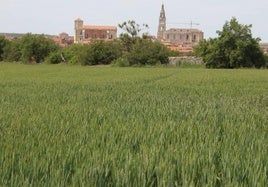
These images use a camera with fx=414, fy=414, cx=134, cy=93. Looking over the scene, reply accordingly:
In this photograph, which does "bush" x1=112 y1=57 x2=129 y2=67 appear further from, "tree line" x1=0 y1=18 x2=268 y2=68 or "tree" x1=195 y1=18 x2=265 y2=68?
"tree" x1=195 y1=18 x2=265 y2=68

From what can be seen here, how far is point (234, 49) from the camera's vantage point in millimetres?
45312

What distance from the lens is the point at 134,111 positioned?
268 inches

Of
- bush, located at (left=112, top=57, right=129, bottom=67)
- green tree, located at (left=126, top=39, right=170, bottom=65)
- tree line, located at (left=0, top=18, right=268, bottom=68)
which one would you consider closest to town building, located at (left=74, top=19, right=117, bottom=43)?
tree line, located at (left=0, top=18, right=268, bottom=68)

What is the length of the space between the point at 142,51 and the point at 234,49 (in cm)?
1169

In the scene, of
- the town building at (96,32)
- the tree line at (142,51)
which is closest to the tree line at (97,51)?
the tree line at (142,51)

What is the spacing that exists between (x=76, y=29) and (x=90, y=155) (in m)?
171

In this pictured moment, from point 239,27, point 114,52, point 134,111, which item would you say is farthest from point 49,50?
point 134,111

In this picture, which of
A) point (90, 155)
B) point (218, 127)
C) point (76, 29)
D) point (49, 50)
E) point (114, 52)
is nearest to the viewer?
point (90, 155)

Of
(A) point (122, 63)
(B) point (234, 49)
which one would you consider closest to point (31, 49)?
(A) point (122, 63)

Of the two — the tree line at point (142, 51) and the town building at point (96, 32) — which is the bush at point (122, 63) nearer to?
the tree line at point (142, 51)

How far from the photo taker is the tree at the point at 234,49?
44.7 metres

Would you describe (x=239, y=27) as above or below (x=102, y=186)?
above

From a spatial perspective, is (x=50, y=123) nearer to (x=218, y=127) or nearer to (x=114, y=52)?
(x=218, y=127)

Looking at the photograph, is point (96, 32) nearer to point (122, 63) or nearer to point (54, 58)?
point (54, 58)
